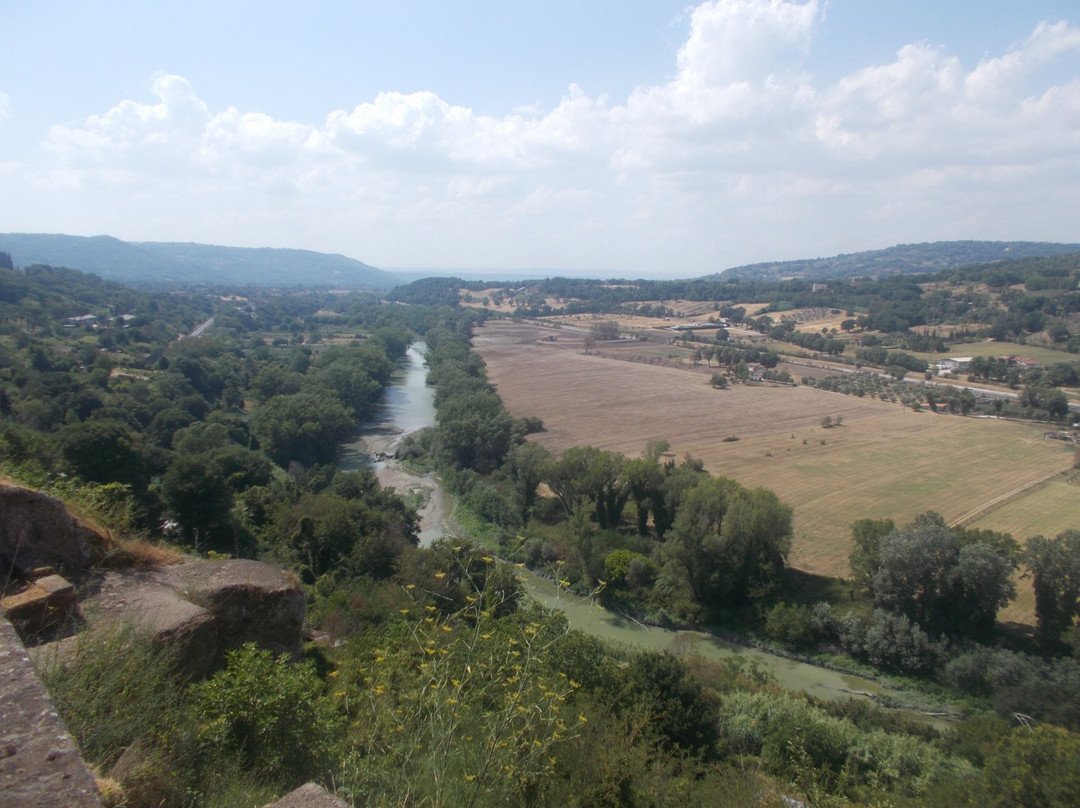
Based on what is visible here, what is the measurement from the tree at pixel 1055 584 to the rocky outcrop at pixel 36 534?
85.0 feet

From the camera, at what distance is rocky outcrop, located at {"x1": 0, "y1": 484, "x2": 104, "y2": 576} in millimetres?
7016

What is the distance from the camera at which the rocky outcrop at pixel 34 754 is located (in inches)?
108

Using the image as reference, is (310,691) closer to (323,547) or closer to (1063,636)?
(323,547)

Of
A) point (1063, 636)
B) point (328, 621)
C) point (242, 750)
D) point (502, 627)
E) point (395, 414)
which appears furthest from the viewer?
point (395, 414)

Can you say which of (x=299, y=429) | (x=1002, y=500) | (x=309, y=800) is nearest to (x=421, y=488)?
(x=299, y=429)

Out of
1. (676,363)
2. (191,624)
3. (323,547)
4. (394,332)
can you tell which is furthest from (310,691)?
(394,332)

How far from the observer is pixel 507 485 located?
113ft

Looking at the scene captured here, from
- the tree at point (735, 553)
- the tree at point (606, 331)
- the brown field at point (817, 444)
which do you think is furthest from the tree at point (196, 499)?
the tree at point (606, 331)

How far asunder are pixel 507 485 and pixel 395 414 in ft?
88.4

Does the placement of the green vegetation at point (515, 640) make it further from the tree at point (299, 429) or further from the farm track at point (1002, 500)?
the farm track at point (1002, 500)

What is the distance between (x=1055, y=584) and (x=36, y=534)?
26532mm

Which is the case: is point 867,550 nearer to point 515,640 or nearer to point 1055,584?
point 1055,584

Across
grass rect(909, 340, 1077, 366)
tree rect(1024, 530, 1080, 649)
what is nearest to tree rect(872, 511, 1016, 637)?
tree rect(1024, 530, 1080, 649)

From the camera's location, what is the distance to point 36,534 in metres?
7.23
